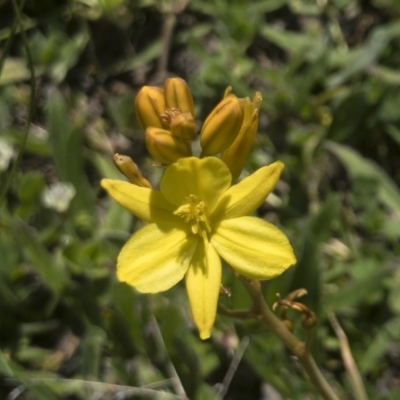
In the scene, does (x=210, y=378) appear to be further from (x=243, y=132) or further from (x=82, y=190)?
(x=243, y=132)

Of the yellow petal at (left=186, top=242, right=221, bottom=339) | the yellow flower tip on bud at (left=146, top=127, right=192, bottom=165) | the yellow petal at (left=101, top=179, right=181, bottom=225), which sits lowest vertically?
the yellow petal at (left=186, top=242, right=221, bottom=339)

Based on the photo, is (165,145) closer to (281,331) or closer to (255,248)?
(255,248)

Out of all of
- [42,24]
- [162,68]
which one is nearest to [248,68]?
[162,68]

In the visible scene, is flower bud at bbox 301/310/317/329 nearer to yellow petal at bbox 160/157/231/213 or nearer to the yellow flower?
the yellow flower

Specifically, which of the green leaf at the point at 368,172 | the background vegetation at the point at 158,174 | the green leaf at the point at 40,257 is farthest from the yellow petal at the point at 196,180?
the green leaf at the point at 368,172

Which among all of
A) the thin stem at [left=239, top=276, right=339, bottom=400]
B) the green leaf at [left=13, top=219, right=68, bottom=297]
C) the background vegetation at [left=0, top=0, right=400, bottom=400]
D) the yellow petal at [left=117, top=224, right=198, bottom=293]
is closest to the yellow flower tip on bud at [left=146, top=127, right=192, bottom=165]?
the yellow petal at [left=117, top=224, right=198, bottom=293]

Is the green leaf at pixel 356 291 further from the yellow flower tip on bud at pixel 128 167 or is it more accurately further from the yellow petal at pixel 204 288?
the yellow flower tip on bud at pixel 128 167

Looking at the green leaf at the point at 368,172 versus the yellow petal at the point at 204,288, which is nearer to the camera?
the yellow petal at the point at 204,288
